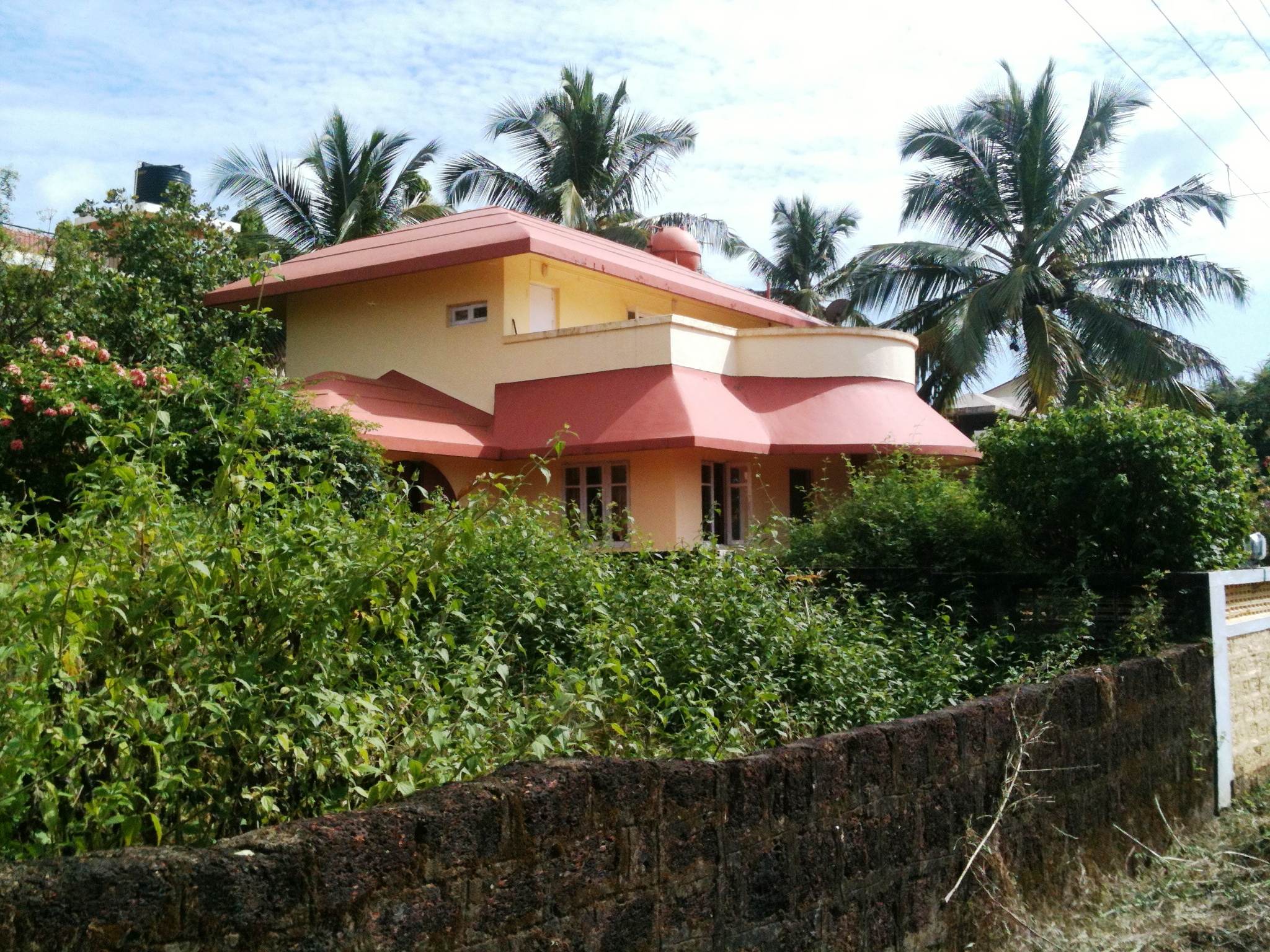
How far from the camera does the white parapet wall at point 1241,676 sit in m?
8.27

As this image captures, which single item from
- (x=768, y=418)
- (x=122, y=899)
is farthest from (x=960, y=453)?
(x=122, y=899)

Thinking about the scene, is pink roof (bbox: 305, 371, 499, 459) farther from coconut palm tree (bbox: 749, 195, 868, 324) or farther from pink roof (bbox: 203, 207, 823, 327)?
coconut palm tree (bbox: 749, 195, 868, 324)

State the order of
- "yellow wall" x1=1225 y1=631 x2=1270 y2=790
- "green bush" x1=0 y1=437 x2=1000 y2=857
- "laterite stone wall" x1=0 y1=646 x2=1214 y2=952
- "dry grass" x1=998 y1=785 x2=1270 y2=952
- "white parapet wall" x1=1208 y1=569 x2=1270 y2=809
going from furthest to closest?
"yellow wall" x1=1225 y1=631 x2=1270 y2=790
"white parapet wall" x1=1208 y1=569 x2=1270 y2=809
"dry grass" x1=998 y1=785 x2=1270 y2=952
"green bush" x1=0 y1=437 x2=1000 y2=857
"laterite stone wall" x1=0 y1=646 x2=1214 y2=952

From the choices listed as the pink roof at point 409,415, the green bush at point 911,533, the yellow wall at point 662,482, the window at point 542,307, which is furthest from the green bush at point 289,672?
the window at point 542,307

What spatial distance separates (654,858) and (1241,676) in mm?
6628

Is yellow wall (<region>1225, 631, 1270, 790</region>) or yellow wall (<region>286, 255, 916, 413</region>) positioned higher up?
yellow wall (<region>286, 255, 916, 413</region>)

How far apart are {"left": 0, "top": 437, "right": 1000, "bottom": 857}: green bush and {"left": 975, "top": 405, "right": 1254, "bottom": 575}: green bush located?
3.54 metres

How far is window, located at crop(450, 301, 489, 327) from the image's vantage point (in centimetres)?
1705

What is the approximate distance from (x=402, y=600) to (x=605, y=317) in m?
14.7

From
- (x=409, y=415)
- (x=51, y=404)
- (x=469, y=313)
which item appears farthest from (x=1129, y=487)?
(x=469, y=313)

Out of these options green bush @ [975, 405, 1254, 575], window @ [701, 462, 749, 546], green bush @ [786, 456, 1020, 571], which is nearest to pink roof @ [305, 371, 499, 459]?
window @ [701, 462, 749, 546]

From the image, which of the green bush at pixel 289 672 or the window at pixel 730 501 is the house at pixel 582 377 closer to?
the window at pixel 730 501

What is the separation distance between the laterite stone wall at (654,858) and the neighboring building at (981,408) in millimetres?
18750

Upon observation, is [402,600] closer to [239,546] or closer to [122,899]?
[239,546]
